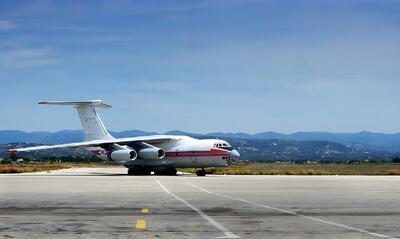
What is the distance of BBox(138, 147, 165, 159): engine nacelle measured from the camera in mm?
57969

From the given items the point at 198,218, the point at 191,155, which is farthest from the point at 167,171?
the point at 198,218

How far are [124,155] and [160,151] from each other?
2903mm

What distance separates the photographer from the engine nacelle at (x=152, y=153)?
190ft

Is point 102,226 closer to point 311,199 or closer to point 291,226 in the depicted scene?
point 291,226

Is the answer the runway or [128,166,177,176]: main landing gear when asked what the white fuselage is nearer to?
[128,166,177,176]: main landing gear

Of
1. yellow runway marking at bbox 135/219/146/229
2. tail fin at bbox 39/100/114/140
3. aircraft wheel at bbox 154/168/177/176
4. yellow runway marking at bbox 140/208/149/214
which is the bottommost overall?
yellow runway marking at bbox 135/219/146/229

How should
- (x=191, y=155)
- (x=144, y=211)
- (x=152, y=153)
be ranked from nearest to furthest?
(x=144, y=211), (x=191, y=155), (x=152, y=153)

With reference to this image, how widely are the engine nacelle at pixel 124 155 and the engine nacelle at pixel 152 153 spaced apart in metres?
0.63

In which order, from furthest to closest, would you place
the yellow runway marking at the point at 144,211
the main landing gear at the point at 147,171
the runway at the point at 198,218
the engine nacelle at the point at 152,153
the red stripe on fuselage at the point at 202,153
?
the main landing gear at the point at 147,171 < the engine nacelle at the point at 152,153 < the red stripe on fuselage at the point at 202,153 < the yellow runway marking at the point at 144,211 < the runway at the point at 198,218

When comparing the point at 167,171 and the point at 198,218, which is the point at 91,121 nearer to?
the point at 167,171

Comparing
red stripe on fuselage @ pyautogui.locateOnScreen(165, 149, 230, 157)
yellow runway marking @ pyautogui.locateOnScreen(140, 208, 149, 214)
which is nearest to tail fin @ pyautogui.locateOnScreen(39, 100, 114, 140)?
red stripe on fuselage @ pyautogui.locateOnScreen(165, 149, 230, 157)

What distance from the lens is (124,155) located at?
58.1 metres

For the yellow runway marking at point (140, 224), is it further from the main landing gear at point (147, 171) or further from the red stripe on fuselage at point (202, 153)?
the main landing gear at point (147, 171)

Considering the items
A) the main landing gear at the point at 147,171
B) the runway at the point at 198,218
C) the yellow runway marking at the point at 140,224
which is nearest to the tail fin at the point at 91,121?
the main landing gear at the point at 147,171
